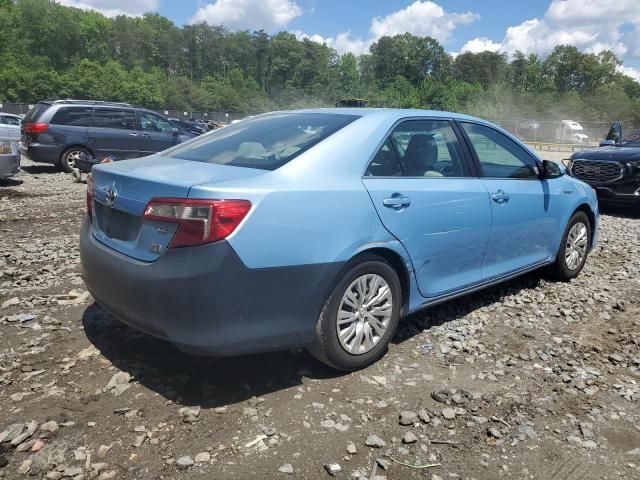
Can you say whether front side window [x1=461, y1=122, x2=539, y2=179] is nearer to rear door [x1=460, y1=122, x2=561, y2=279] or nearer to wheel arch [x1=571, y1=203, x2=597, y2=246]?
rear door [x1=460, y1=122, x2=561, y2=279]

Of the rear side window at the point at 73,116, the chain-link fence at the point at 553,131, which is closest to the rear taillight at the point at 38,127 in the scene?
the rear side window at the point at 73,116

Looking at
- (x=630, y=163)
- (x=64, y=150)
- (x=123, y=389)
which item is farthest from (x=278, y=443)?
(x=64, y=150)

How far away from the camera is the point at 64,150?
43.4 ft

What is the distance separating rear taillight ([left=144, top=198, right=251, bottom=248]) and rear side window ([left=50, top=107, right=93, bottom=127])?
39.3 ft

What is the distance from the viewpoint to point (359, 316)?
3438mm

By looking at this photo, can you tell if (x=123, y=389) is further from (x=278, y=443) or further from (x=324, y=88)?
(x=324, y=88)

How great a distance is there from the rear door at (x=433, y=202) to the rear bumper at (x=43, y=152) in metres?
11.5

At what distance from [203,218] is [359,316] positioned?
1208mm

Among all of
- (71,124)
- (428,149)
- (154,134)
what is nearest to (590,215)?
(428,149)

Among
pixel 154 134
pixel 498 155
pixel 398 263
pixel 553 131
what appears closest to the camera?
pixel 398 263

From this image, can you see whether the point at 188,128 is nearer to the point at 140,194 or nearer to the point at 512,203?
the point at 512,203

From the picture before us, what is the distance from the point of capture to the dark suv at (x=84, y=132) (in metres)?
13.1

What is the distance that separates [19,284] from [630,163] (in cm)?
928

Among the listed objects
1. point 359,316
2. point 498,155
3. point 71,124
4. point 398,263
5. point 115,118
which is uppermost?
point 498,155
